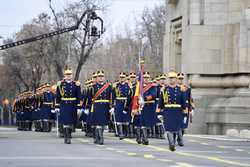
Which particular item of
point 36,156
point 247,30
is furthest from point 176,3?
point 36,156

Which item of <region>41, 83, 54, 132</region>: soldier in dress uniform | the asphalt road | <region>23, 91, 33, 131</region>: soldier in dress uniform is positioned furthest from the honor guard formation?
<region>23, 91, 33, 131</region>: soldier in dress uniform

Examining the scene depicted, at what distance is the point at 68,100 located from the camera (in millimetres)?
25969

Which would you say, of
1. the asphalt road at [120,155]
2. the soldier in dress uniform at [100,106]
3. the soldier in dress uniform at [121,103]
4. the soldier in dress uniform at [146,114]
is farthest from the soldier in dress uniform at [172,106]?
the soldier in dress uniform at [121,103]

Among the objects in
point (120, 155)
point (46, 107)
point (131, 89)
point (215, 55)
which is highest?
point (215, 55)

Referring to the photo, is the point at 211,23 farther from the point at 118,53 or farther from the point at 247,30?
the point at 118,53

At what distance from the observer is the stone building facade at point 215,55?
36219 mm

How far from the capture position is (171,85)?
74.5ft

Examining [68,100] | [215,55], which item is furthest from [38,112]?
[68,100]

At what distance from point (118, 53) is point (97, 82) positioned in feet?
246

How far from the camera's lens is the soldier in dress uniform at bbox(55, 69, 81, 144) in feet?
85.0

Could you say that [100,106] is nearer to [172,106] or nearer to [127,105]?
[127,105]

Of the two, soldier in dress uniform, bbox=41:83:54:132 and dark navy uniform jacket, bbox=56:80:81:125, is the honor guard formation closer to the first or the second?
dark navy uniform jacket, bbox=56:80:81:125

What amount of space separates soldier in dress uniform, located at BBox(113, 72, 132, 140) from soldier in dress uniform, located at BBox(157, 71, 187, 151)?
6113mm

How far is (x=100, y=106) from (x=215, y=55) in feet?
41.8
